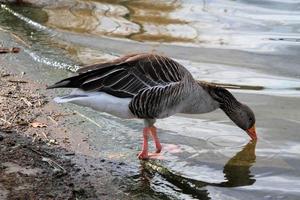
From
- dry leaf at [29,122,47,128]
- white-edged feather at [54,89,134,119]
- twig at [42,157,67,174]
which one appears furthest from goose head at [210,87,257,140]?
twig at [42,157,67,174]

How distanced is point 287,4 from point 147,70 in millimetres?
7387

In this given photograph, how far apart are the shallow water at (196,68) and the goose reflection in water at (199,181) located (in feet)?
0.03

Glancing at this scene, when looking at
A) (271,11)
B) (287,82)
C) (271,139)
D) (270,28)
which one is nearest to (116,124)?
(271,139)

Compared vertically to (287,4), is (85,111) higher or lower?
lower

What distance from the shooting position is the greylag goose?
576 cm

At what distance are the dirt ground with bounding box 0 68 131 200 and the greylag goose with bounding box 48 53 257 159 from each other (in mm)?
564

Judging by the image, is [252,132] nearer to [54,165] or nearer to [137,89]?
[137,89]

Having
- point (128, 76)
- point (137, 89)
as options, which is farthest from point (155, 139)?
point (128, 76)

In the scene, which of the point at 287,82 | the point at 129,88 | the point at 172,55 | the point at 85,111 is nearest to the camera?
the point at 129,88

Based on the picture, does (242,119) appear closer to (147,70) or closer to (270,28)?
(147,70)

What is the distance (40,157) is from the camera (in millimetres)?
5730

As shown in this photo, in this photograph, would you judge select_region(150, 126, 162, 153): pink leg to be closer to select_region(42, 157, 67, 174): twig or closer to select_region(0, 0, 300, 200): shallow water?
select_region(0, 0, 300, 200): shallow water

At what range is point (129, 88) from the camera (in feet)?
19.4

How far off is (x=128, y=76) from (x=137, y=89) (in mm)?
152
